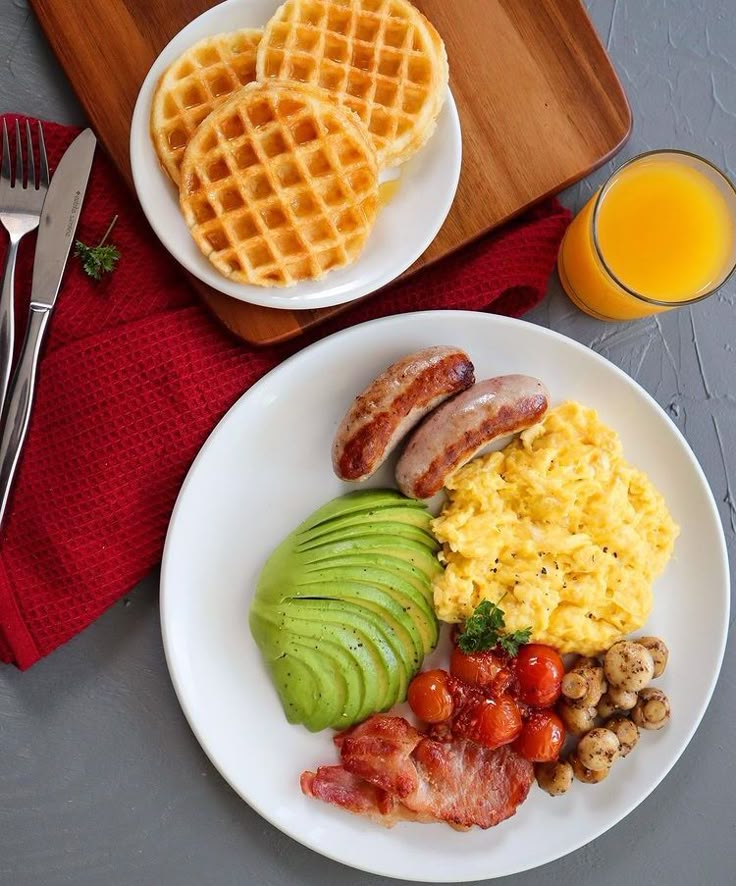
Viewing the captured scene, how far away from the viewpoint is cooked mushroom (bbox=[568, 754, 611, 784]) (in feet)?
9.32

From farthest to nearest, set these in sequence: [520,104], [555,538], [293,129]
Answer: [520,104] < [555,538] < [293,129]

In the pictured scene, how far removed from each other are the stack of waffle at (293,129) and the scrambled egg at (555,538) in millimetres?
872

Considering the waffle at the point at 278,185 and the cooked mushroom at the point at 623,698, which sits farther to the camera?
the cooked mushroom at the point at 623,698

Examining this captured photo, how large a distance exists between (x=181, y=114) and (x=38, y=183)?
0.54 meters

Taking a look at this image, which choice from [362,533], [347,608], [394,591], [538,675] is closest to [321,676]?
[347,608]

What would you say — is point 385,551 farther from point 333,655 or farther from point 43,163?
point 43,163

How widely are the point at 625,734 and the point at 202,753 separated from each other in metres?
1.42

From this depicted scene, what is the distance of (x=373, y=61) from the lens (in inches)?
106

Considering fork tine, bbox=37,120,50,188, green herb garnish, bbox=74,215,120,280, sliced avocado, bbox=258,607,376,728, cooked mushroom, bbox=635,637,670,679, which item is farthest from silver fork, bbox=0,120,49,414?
cooked mushroom, bbox=635,637,670,679

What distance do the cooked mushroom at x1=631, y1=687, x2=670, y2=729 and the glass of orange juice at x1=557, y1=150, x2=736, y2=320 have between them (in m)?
1.28

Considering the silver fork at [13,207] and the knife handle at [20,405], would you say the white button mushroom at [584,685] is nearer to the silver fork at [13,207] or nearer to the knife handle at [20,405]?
the knife handle at [20,405]

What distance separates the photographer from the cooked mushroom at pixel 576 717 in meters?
2.84

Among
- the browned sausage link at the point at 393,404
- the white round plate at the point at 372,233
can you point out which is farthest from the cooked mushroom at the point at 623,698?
the white round plate at the point at 372,233

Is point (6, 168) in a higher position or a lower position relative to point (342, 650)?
higher
